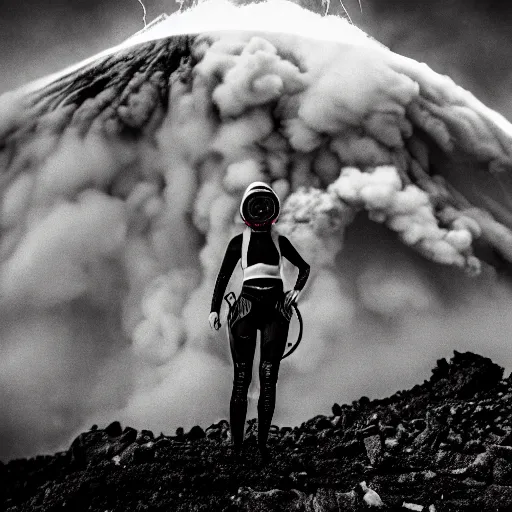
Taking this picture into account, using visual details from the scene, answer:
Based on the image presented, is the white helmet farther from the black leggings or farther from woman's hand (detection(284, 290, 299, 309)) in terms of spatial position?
woman's hand (detection(284, 290, 299, 309))

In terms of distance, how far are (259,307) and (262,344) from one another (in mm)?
351

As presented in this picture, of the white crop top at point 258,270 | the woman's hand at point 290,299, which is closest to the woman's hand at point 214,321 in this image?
the white crop top at point 258,270

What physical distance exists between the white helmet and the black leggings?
1.93 ft

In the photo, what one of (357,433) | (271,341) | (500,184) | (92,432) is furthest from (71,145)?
(500,184)

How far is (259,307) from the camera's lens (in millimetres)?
4828

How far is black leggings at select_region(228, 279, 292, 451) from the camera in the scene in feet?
15.5

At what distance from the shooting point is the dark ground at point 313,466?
4168mm

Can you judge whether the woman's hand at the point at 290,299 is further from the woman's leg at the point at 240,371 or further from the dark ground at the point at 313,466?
the dark ground at the point at 313,466

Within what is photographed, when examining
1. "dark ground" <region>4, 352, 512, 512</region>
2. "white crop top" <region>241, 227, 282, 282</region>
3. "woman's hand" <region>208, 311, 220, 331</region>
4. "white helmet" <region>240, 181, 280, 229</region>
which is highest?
"white helmet" <region>240, 181, 280, 229</region>

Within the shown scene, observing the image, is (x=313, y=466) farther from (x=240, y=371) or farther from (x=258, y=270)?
(x=258, y=270)

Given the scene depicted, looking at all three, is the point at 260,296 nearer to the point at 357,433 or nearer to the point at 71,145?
the point at 357,433

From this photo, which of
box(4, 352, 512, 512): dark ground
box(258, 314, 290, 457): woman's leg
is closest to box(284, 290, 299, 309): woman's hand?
box(258, 314, 290, 457): woman's leg

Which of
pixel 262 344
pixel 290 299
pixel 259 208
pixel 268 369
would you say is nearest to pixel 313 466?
pixel 268 369

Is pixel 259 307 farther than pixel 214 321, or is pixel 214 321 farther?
pixel 214 321
